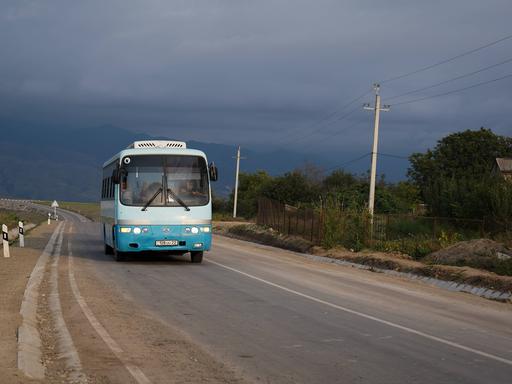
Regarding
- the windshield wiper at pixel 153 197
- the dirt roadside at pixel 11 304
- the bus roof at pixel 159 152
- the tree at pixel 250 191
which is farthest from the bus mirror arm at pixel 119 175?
the tree at pixel 250 191

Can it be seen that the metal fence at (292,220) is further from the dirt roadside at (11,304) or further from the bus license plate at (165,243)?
the dirt roadside at (11,304)

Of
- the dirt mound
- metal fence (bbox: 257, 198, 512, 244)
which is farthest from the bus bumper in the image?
metal fence (bbox: 257, 198, 512, 244)

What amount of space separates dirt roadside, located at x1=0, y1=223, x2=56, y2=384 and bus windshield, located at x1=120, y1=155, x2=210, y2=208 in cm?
337

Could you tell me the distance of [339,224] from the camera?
3191 centimetres

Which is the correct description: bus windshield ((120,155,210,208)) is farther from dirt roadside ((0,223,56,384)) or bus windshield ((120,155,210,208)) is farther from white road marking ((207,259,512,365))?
white road marking ((207,259,512,365))

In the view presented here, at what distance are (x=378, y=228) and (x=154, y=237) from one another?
12793 mm

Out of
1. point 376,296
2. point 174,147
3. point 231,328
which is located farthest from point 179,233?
point 231,328

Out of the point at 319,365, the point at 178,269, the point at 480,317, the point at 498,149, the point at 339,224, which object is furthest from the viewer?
the point at 498,149

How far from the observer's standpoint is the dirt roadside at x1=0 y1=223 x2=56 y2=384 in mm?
7584

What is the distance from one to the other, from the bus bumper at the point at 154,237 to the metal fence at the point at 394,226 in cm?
989

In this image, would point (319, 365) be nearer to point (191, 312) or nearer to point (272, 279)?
point (191, 312)

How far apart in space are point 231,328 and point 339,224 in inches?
844

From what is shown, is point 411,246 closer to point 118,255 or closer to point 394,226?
point 394,226

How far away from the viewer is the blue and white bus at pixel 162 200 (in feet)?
67.2
